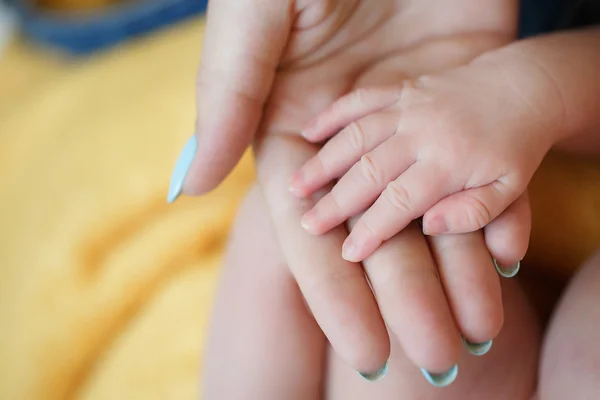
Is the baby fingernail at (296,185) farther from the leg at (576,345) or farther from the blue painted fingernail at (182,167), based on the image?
the leg at (576,345)

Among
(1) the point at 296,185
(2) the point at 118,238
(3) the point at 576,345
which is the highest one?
(1) the point at 296,185

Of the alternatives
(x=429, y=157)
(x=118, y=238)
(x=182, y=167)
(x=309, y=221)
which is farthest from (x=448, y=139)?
(x=118, y=238)

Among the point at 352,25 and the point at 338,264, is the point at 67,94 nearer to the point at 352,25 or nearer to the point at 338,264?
the point at 352,25

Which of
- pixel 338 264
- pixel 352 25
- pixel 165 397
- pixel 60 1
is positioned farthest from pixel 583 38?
pixel 60 1

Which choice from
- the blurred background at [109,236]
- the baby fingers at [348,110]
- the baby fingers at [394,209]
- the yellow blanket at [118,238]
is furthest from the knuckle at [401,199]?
the blurred background at [109,236]

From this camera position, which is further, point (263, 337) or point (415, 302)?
point (263, 337)

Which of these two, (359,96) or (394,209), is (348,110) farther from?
(394,209)

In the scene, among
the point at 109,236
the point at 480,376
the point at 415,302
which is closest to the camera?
the point at 415,302

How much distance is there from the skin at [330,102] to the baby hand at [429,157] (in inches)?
0.7

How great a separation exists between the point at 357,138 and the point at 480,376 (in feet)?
0.76

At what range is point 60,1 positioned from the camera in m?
1.19

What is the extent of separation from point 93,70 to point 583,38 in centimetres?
78

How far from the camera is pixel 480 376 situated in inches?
20.3

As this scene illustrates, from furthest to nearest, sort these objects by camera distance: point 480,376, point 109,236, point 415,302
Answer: point 109,236
point 480,376
point 415,302
